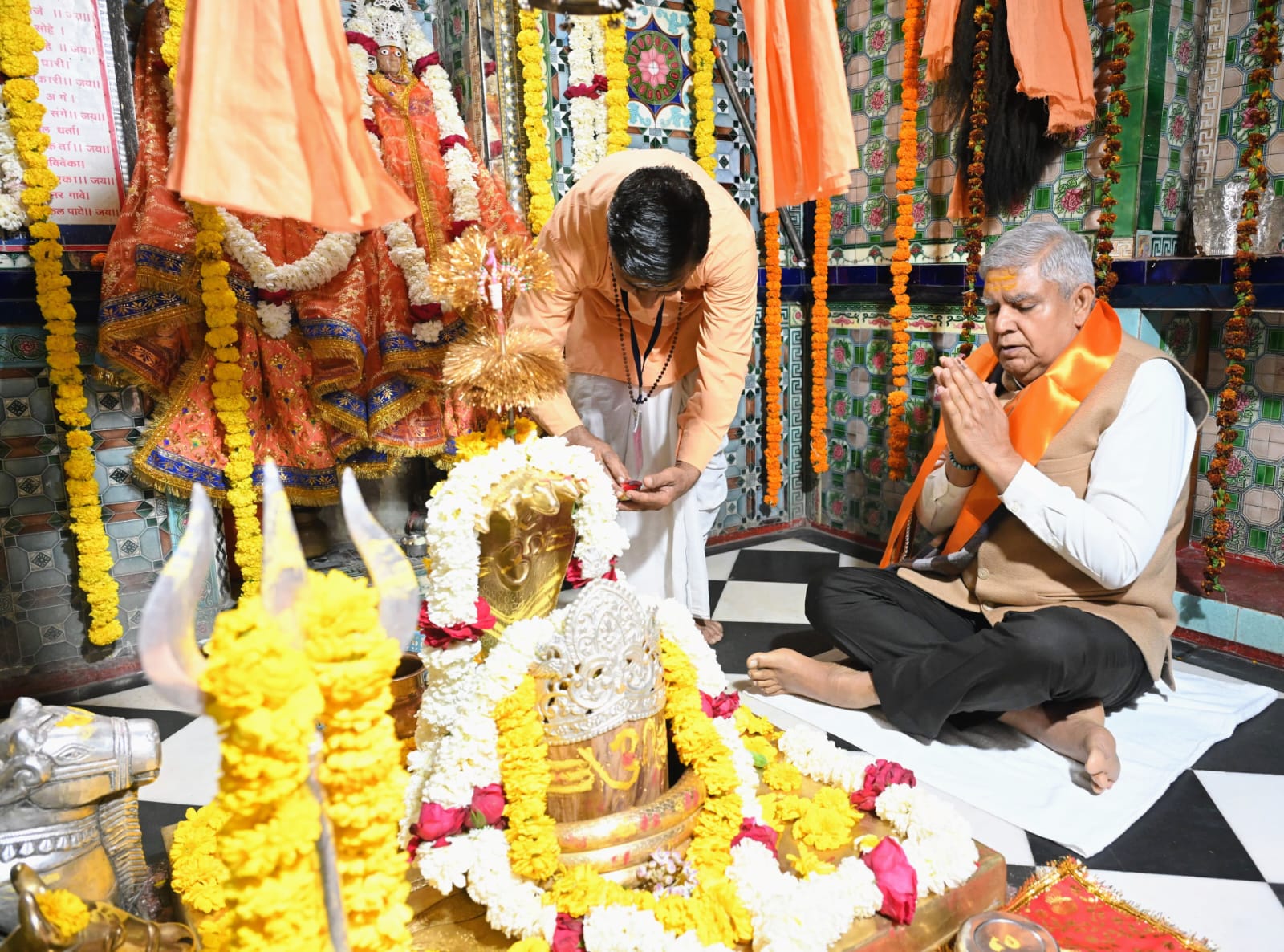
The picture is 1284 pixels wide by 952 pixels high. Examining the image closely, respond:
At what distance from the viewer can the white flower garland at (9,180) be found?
286 centimetres

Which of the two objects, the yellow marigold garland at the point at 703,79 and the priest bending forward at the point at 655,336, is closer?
the priest bending forward at the point at 655,336

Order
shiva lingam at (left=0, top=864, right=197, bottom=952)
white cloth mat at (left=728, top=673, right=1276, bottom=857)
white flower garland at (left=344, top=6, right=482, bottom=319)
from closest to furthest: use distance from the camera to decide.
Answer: shiva lingam at (left=0, top=864, right=197, bottom=952)
white cloth mat at (left=728, top=673, right=1276, bottom=857)
white flower garland at (left=344, top=6, right=482, bottom=319)

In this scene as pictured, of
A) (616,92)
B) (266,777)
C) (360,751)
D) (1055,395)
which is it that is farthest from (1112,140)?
(266,777)

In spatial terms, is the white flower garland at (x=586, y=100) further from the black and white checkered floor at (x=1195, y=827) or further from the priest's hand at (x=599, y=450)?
the black and white checkered floor at (x=1195, y=827)

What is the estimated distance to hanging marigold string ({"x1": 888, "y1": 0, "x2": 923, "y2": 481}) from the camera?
13.0ft

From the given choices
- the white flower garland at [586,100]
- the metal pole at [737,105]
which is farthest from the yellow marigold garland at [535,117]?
the metal pole at [737,105]

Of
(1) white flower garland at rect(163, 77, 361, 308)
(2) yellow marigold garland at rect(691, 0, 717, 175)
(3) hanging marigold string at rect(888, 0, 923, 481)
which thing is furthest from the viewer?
(2) yellow marigold garland at rect(691, 0, 717, 175)

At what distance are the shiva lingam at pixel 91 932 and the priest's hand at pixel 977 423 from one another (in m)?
2.12


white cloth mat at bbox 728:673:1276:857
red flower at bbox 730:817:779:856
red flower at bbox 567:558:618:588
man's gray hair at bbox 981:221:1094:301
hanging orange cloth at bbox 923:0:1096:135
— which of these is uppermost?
hanging orange cloth at bbox 923:0:1096:135

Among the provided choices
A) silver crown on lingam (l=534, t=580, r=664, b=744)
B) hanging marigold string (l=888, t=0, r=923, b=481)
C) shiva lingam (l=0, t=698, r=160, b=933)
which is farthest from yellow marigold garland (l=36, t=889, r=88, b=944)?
hanging marigold string (l=888, t=0, r=923, b=481)

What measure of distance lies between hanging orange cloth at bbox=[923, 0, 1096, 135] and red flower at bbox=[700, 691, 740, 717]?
104 inches

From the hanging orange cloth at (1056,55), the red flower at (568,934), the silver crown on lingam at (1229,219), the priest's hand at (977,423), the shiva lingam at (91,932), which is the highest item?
the hanging orange cloth at (1056,55)

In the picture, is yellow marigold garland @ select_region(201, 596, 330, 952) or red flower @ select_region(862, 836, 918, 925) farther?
red flower @ select_region(862, 836, 918, 925)

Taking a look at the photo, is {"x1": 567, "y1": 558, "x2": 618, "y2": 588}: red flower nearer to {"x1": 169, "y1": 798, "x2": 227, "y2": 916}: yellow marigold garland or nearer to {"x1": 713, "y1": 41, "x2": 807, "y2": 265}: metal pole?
{"x1": 169, "y1": 798, "x2": 227, "y2": 916}: yellow marigold garland
